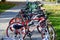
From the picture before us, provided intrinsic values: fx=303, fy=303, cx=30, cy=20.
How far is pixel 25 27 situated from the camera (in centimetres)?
902

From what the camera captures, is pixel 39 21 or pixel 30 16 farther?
pixel 30 16

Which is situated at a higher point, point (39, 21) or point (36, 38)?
point (39, 21)

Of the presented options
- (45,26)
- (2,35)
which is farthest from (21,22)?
(2,35)

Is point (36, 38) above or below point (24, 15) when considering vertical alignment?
below

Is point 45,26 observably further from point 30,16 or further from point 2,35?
point 2,35

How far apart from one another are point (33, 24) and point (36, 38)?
1351 millimetres

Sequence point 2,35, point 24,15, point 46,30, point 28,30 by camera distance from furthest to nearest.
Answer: point 2,35, point 24,15, point 28,30, point 46,30

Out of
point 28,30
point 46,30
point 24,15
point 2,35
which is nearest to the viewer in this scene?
point 46,30

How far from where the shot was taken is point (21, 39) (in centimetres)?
893

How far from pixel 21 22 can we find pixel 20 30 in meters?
0.41

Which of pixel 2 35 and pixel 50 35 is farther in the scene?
pixel 2 35

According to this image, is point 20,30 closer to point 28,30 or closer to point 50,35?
point 28,30

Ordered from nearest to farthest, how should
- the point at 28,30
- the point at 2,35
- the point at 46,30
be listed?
1. the point at 46,30
2. the point at 28,30
3. the point at 2,35

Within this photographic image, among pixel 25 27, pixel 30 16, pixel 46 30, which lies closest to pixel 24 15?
pixel 30 16
